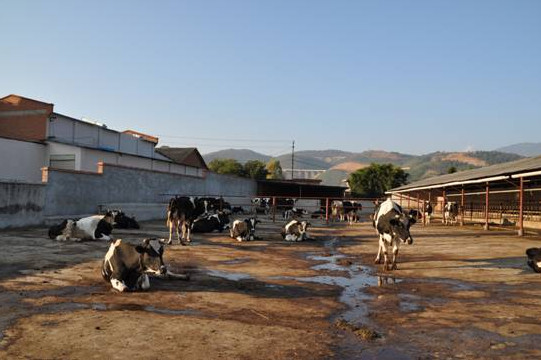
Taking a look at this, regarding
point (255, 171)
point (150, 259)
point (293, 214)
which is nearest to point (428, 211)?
point (293, 214)

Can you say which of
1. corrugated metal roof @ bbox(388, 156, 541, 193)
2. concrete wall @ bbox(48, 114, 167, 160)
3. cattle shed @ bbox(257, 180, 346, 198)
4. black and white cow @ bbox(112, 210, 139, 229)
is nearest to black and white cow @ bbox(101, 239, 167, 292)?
black and white cow @ bbox(112, 210, 139, 229)

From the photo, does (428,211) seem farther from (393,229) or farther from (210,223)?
(393,229)

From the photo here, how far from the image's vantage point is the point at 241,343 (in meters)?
5.34

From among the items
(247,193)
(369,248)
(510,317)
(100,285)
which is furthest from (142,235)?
(247,193)

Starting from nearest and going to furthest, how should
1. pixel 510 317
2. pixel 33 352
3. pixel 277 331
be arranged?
1. pixel 33 352
2. pixel 277 331
3. pixel 510 317

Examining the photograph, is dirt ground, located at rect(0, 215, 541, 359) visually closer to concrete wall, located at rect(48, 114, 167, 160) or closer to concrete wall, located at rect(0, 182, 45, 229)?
concrete wall, located at rect(0, 182, 45, 229)

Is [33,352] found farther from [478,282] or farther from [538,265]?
[538,265]

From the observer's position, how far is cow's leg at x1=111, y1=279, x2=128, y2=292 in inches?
306

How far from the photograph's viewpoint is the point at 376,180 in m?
78.5

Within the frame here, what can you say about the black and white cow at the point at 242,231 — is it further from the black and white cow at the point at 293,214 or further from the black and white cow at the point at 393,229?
the black and white cow at the point at 293,214

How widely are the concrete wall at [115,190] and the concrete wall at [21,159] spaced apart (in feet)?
22.7

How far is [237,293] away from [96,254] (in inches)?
217

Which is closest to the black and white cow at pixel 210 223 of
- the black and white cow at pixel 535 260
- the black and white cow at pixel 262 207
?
the black and white cow at pixel 535 260

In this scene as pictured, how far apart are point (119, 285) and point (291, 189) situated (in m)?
47.6
